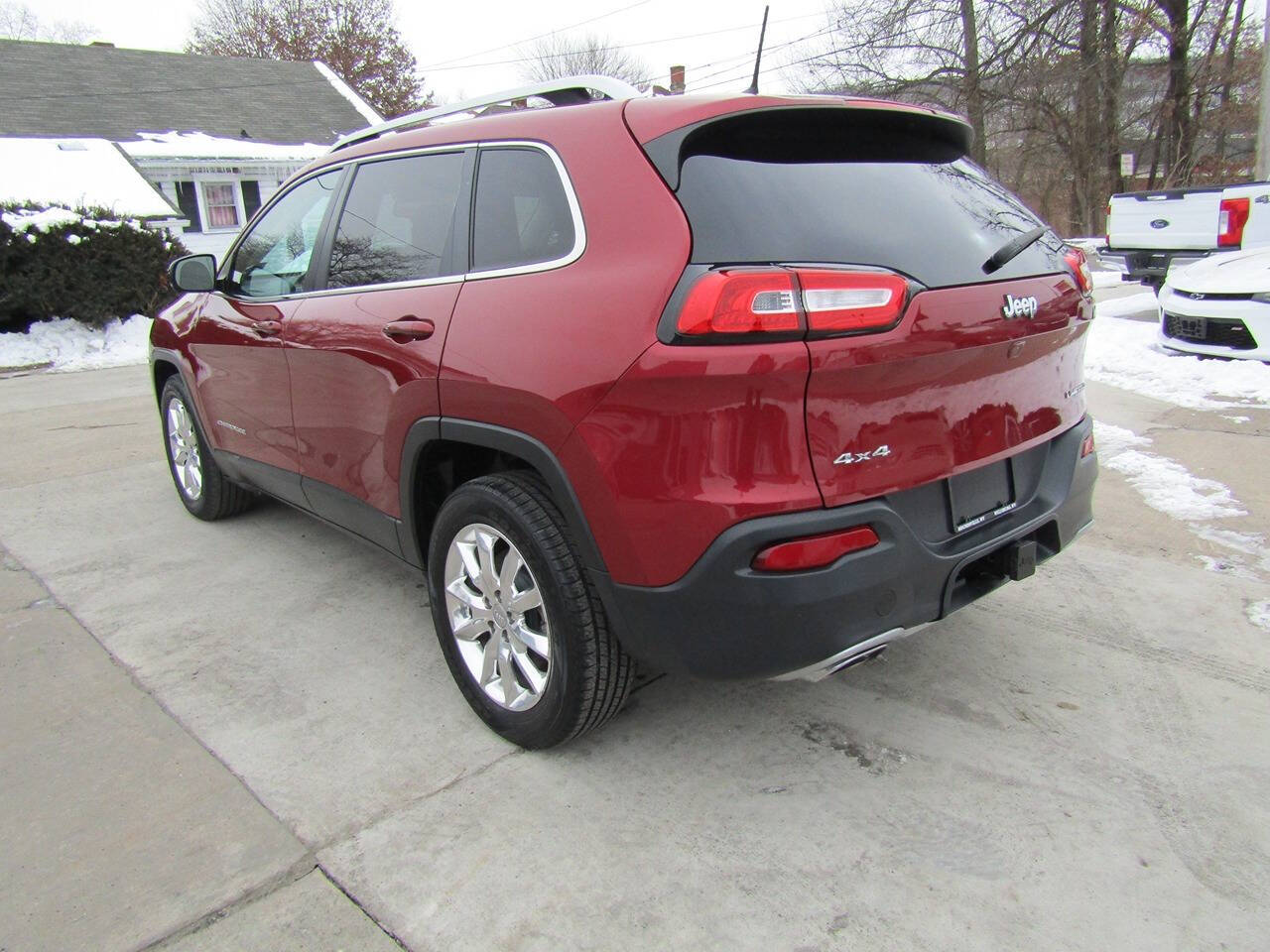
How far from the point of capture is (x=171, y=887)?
2.28 m

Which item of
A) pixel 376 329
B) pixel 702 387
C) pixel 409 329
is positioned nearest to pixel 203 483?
pixel 376 329

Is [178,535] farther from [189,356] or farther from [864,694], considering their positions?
[864,694]

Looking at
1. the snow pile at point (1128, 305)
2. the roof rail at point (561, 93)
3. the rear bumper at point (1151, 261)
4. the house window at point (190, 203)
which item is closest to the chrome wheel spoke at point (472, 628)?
the roof rail at point (561, 93)

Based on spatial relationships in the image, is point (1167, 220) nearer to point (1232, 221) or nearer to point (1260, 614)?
point (1232, 221)

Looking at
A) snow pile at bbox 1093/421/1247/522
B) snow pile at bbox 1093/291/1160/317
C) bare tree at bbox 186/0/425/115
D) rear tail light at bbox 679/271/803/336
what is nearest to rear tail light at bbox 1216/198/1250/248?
snow pile at bbox 1093/291/1160/317

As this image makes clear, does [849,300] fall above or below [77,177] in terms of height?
below

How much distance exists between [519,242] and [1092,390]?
20.1 ft

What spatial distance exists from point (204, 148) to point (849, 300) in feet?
82.0

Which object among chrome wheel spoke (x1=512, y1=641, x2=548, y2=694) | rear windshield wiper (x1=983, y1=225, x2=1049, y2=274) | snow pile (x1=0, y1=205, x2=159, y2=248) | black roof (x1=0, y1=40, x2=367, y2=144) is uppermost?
black roof (x1=0, y1=40, x2=367, y2=144)

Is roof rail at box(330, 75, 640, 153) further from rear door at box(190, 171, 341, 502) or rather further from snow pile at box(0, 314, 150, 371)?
snow pile at box(0, 314, 150, 371)

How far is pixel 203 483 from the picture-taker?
491 centimetres

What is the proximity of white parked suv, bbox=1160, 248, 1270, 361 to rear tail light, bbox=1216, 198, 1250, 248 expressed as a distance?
1.51 m

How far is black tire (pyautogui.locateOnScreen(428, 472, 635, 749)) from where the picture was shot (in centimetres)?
246

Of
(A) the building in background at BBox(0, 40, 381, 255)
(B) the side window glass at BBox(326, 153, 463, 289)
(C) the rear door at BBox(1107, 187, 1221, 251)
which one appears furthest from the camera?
(A) the building in background at BBox(0, 40, 381, 255)
